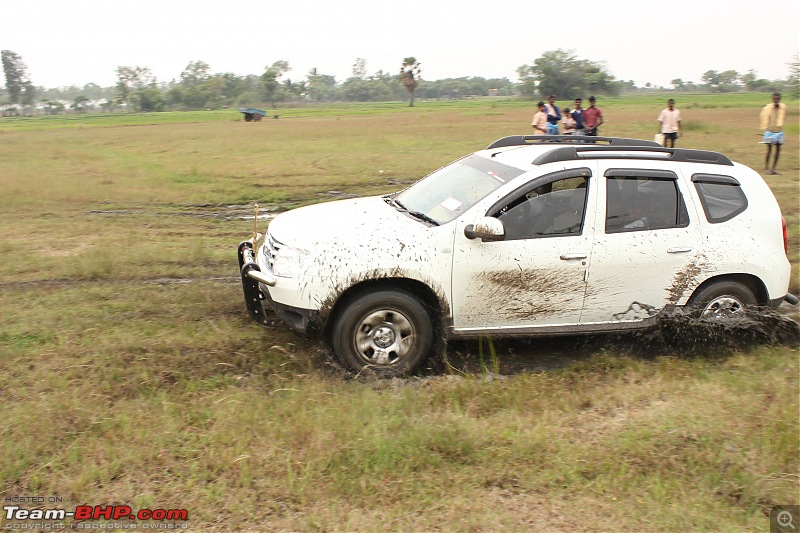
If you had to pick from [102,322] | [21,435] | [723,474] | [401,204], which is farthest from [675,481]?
[102,322]

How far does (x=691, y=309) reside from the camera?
5.83 m

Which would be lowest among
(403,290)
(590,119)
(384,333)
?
(384,333)

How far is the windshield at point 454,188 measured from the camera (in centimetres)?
559

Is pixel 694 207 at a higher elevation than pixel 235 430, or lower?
higher

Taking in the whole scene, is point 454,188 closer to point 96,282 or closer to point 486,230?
point 486,230

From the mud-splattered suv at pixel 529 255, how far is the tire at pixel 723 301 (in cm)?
1

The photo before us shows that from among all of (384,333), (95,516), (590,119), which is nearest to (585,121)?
(590,119)

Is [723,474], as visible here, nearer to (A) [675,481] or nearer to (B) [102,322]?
(A) [675,481]

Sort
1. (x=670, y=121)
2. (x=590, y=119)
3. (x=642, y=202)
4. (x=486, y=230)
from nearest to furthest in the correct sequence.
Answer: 1. (x=486, y=230)
2. (x=642, y=202)
3. (x=670, y=121)
4. (x=590, y=119)

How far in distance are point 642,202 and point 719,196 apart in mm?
761

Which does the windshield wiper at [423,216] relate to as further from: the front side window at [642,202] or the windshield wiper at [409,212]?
the front side window at [642,202]

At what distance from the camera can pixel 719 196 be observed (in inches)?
232

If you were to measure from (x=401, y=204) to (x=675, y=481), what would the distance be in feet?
10.8

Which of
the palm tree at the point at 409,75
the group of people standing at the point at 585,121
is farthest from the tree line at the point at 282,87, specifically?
the group of people standing at the point at 585,121
